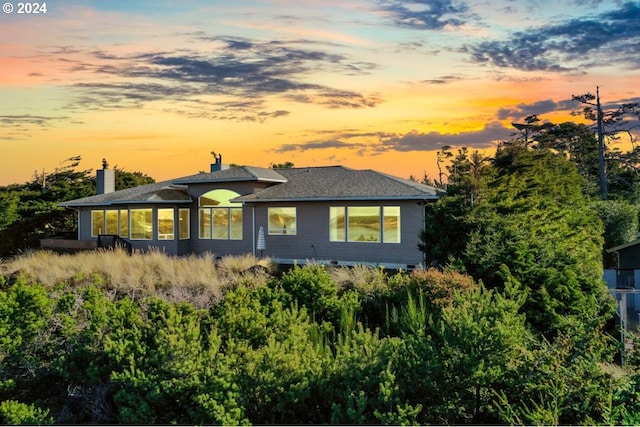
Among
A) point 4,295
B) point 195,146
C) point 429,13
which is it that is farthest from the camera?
point 195,146

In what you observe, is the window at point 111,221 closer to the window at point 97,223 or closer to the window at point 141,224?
the window at point 97,223

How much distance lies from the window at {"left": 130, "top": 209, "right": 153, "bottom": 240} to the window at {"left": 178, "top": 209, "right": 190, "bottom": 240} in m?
1.27

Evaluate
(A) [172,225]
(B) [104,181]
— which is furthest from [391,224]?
(B) [104,181]

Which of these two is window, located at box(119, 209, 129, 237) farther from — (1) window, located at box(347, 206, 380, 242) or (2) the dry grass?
(1) window, located at box(347, 206, 380, 242)

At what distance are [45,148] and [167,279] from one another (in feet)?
27.8

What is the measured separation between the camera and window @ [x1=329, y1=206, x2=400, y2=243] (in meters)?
19.4

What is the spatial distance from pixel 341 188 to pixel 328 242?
208 centimetres

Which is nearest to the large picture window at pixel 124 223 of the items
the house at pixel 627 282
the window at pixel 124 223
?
the window at pixel 124 223

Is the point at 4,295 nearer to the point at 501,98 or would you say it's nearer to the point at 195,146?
the point at 501,98

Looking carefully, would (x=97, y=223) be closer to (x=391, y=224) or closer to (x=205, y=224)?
(x=205, y=224)

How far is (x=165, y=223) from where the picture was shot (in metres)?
23.4

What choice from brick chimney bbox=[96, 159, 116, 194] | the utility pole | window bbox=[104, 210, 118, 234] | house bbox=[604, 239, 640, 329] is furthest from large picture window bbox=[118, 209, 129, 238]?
the utility pole

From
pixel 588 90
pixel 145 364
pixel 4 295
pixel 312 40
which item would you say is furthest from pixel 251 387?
pixel 588 90

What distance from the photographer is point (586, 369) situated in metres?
7.29
